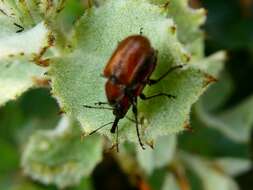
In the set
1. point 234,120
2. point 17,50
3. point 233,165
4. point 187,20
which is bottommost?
point 233,165

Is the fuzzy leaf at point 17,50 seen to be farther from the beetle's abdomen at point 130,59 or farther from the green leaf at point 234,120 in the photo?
the green leaf at point 234,120

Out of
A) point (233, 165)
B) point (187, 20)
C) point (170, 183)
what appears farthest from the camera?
point (233, 165)

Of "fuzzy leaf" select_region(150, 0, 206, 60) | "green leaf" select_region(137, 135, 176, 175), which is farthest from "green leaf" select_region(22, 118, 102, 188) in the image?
"fuzzy leaf" select_region(150, 0, 206, 60)

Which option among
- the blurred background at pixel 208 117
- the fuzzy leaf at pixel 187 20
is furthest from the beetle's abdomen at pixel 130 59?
the blurred background at pixel 208 117

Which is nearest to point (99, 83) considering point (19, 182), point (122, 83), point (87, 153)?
point (122, 83)

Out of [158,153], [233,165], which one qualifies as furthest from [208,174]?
[158,153]

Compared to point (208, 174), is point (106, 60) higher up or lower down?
higher up

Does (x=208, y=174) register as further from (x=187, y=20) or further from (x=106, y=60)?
(x=106, y=60)
